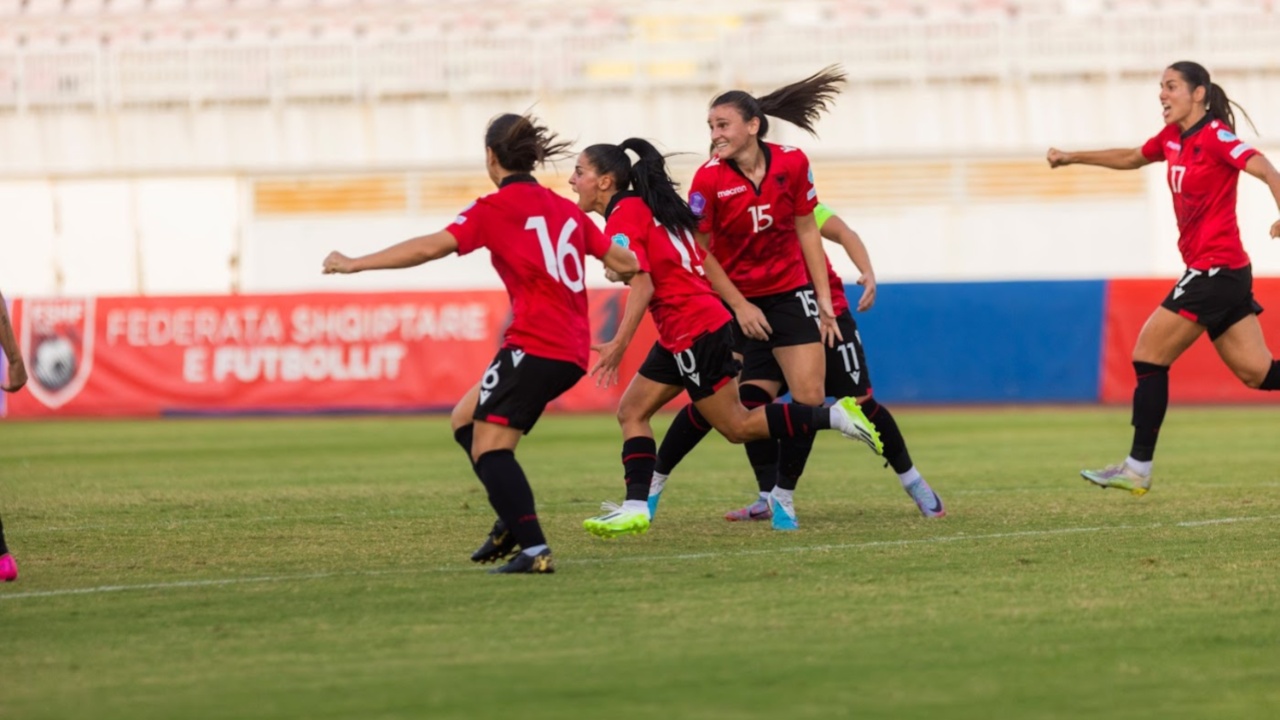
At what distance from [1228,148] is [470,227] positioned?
4252 mm

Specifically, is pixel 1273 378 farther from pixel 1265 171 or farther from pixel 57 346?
pixel 57 346

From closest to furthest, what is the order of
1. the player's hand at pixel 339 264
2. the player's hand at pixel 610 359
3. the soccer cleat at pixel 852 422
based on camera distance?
the player's hand at pixel 339 264, the player's hand at pixel 610 359, the soccer cleat at pixel 852 422

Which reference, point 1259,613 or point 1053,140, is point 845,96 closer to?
point 1053,140

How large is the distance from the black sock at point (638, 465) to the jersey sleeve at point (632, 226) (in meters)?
0.84

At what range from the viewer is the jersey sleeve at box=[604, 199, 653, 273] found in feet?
28.0

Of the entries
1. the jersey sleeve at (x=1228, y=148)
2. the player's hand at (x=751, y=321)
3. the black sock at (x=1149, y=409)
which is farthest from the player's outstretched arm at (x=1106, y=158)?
the player's hand at (x=751, y=321)

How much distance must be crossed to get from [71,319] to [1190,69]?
16762 millimetres

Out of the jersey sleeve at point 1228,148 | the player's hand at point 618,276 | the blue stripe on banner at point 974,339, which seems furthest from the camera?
the blue stripe on banner at point 974,339

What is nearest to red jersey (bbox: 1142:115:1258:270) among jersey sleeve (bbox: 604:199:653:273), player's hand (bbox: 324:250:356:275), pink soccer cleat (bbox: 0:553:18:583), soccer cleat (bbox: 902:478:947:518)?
soccer cleat (bbox: 902:478:947:518)

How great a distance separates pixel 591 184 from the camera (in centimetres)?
869

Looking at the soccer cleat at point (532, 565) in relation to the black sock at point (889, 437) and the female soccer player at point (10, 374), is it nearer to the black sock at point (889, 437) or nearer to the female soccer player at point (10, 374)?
the female soccer player at point (10, 374)

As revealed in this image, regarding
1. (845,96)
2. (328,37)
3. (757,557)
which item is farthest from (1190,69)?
(328,37)

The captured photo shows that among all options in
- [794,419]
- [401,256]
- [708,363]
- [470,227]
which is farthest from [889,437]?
[401,256]

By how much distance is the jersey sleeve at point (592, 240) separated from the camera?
24.7ft
